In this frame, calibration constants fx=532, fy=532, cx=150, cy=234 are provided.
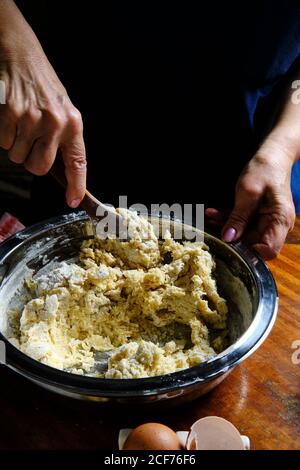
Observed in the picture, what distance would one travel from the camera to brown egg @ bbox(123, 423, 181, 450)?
99 cm

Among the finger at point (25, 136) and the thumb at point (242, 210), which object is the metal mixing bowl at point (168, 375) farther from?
the finger at point (25, 136)

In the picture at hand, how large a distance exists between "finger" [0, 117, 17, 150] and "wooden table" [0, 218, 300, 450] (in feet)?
1.78

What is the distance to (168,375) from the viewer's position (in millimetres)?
1064

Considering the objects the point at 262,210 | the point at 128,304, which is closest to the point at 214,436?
the point at 128,304

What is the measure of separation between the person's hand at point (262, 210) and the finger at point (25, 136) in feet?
1.87

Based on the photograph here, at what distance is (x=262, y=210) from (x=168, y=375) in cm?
64

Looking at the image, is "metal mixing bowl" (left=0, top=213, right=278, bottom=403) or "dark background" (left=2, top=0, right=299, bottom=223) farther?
"dark background" (left=2, top=0, right=299, bottom=223)

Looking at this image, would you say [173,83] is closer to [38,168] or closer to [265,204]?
[265,204]

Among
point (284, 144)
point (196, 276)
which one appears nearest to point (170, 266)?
point (196, 276)

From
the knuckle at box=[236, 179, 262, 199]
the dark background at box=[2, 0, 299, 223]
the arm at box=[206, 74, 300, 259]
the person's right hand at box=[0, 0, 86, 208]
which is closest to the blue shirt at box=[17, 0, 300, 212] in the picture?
the dark background at box=[2, 0, 299, 223]

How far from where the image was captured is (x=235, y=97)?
5.56 ft

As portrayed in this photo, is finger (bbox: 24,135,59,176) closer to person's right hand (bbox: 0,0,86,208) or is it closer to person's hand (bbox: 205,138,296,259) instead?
person's right hand (bbox: 0,0,86,208)

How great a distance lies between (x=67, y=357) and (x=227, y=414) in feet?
1.33
